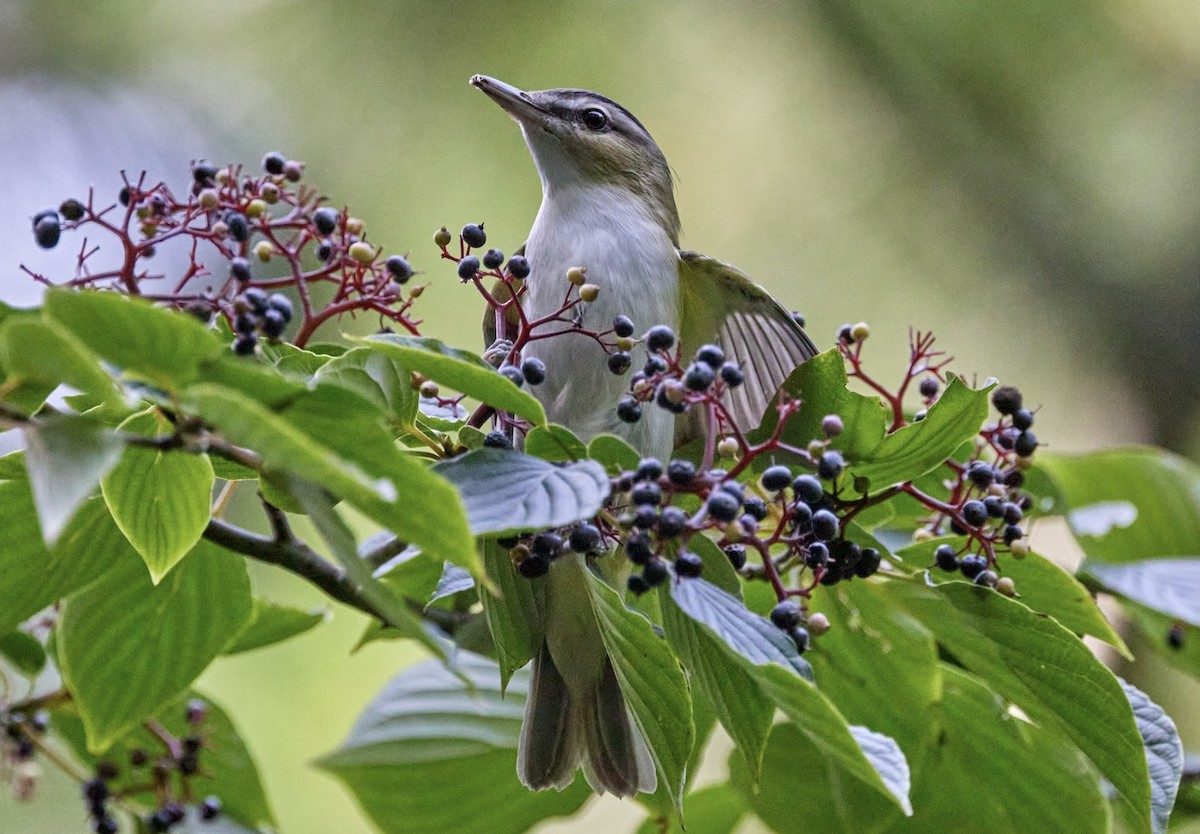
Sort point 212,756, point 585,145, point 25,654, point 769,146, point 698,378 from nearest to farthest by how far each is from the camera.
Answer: point 698,378
point 25,654
point 212,756
point 585,145
point 769,146

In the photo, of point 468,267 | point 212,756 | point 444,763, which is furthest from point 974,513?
point 212,756

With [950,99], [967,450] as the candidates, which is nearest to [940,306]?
[950,99]

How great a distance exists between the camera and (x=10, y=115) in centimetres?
371

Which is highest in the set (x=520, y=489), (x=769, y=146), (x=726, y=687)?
(x=769, y=146)

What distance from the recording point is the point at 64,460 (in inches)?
30.5

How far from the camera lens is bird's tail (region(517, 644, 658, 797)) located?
Result: 168 cm

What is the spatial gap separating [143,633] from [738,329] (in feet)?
3.79

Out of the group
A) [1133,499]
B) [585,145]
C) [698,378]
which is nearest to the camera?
[698,378]

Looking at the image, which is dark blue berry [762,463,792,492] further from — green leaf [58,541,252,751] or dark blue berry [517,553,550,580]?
green leaf [58,541,252,751]

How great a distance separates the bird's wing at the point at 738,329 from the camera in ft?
6.85

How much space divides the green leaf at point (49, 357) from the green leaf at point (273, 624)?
0.89 meters

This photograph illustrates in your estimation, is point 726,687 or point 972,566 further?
point 972,566

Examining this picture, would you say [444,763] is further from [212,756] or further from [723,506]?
[723,506]

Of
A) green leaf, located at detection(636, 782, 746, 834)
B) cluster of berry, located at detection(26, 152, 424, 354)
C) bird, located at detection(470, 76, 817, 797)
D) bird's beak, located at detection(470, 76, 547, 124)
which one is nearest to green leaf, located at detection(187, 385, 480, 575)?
cluster of berry, located at detection(26, 152, 424, 354)
